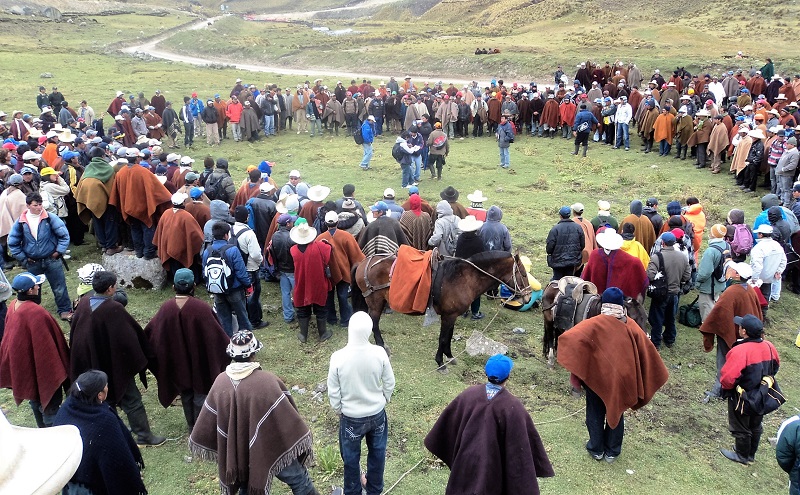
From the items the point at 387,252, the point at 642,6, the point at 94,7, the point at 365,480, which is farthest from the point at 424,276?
the point at 94,7

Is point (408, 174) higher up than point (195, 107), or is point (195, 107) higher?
point (195, 107)

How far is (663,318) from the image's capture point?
9.34 m

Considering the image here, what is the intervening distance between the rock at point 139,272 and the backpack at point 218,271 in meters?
3.37

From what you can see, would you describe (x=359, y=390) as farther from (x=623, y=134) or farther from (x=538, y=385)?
(x=623, y=134)

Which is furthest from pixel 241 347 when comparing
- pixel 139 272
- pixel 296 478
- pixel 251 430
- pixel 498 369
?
pixel 139 272

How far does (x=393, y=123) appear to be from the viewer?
2459 centimetres

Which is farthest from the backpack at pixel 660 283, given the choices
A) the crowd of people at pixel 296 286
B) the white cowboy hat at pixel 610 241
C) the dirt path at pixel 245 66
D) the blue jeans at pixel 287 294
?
the dirt path at pixel 245 66

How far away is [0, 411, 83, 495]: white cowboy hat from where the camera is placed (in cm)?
233

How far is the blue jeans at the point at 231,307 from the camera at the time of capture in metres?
8.65

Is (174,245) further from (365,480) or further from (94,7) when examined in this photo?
(94,7)

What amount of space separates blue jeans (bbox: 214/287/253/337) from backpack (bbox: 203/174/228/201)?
4.33 metres

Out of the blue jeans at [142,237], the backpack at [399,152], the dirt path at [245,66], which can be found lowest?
the blue jeans at [142,237]

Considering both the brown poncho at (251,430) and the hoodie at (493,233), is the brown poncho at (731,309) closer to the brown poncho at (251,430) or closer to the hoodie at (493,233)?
the hoodie at (493,233)

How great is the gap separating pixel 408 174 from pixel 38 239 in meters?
10.4
